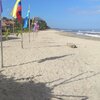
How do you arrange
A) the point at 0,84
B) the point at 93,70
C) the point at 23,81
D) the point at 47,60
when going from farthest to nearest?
the point at 47,60 < the point at 93,70 < the point at 23,81 < the point at 0,84

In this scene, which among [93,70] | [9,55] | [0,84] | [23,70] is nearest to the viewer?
[0,84]

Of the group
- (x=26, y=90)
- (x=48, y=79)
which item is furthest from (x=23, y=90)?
(x=48, y=79)

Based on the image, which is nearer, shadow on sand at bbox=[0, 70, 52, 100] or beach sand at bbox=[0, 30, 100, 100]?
shadow on sand at bbox=[0, 70, 52, 100]

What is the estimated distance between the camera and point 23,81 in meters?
9.61

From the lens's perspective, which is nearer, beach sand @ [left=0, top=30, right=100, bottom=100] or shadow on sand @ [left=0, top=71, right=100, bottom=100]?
shadow on sand @ [left=0, top=71, right=100, bottom=100]

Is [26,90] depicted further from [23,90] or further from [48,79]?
[48,79]

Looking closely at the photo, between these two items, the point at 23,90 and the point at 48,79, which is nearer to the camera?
the point at 23,90

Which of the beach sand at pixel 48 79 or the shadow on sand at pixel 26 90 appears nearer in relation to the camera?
the shadow on sand at pixel 26 90

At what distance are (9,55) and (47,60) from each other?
229 cm

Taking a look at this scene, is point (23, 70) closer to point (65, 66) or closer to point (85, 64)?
point (65, 66)

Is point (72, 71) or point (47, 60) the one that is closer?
point (72, 71)

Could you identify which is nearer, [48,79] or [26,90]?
[26,90]

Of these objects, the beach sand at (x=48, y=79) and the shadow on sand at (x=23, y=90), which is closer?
the shadow on sand at (x=23, y=90)

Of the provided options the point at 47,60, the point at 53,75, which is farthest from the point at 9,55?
the point at 53,75
